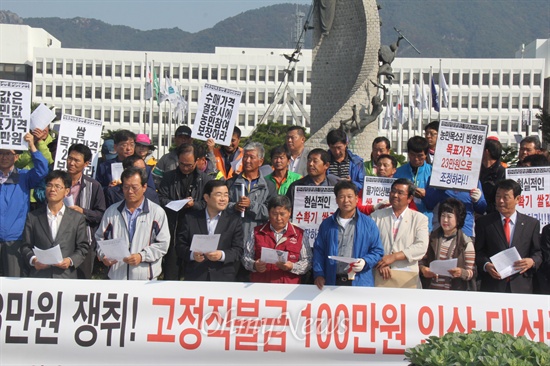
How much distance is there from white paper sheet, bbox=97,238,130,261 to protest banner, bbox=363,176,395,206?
2497 millimetres

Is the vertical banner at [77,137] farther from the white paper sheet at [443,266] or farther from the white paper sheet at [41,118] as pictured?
the white paper sheet at [443,266]

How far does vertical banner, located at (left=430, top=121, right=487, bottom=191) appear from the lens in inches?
368

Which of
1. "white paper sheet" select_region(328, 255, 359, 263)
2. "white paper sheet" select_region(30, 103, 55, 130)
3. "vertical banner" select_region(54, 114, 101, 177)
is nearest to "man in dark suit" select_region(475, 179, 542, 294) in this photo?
"white paper sheet" select_region(328, 255, 359, 263)

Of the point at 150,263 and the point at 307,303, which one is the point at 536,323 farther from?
the point at 150,263

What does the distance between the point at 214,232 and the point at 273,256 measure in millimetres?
705

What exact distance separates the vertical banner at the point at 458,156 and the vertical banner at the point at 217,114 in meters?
2.54

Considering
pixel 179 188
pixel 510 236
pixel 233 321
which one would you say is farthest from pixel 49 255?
pixel 510 236

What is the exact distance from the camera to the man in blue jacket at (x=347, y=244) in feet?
27.9

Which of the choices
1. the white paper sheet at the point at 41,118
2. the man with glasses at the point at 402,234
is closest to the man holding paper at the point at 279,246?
the man with glasses at the point at 402,234

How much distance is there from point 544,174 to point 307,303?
2.86m

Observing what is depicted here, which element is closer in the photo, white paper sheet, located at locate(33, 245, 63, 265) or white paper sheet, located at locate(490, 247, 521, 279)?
white paper sheet, located at locate(33, 245, 63, 265)

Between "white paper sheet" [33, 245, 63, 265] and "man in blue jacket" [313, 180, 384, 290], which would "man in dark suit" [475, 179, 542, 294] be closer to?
"man in blue jacket" [313, 180, 384, 290]

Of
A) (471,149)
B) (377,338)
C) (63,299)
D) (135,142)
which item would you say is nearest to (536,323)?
(377,338)

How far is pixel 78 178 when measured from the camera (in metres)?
9.62
